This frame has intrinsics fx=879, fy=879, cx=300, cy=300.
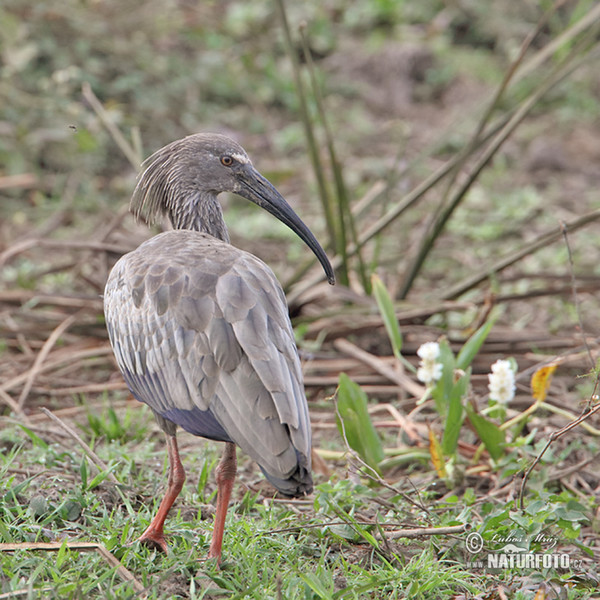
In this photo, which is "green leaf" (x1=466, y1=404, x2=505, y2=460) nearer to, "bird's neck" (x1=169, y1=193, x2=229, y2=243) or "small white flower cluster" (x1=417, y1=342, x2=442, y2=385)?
"small white flower cluster" (x1=417, y1=342, x2=442, y2=385)

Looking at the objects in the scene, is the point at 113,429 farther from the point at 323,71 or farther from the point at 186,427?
the point at 323,71

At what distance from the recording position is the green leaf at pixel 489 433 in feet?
13.1

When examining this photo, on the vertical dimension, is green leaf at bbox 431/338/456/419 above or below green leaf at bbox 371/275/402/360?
below

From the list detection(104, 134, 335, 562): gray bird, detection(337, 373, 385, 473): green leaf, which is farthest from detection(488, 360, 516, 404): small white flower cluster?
detection(104, 134, 335, 562): gray bird

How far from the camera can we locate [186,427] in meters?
3.07

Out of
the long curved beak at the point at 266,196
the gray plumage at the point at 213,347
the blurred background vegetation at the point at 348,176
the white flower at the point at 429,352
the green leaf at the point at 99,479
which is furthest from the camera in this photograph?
the blurred background vegetation at the point at 348,176

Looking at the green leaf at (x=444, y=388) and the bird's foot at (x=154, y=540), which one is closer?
the bird's foot at (x=154, y=540)

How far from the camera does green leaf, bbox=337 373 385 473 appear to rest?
403cm

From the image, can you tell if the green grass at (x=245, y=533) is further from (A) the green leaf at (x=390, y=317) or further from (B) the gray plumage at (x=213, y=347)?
(A) the green leaf at (x=390, y=317)

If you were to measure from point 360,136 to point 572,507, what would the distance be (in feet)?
22.8

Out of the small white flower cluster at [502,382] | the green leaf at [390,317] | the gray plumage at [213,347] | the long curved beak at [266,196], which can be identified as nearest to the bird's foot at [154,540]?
the gray plumage at [213,347]

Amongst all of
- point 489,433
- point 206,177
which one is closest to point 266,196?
point 206,177

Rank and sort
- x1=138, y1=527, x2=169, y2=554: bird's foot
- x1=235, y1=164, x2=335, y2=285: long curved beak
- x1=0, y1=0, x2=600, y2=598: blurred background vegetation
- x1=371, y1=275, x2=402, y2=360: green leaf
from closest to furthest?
x1=138, y1=527, x2=169, y2=554: bird's foot < x1=235, y1=164, x2=335, y2=285: long curved beak < x1=371, y1=275, x2=402, y2=360: green leaf < x1=0, y1=0, x2=600, y2=598: blurred background vegetation

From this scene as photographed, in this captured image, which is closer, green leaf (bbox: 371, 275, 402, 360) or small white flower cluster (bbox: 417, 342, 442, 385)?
small white flower cluster (bbox: 417, 342, 442, 385)
